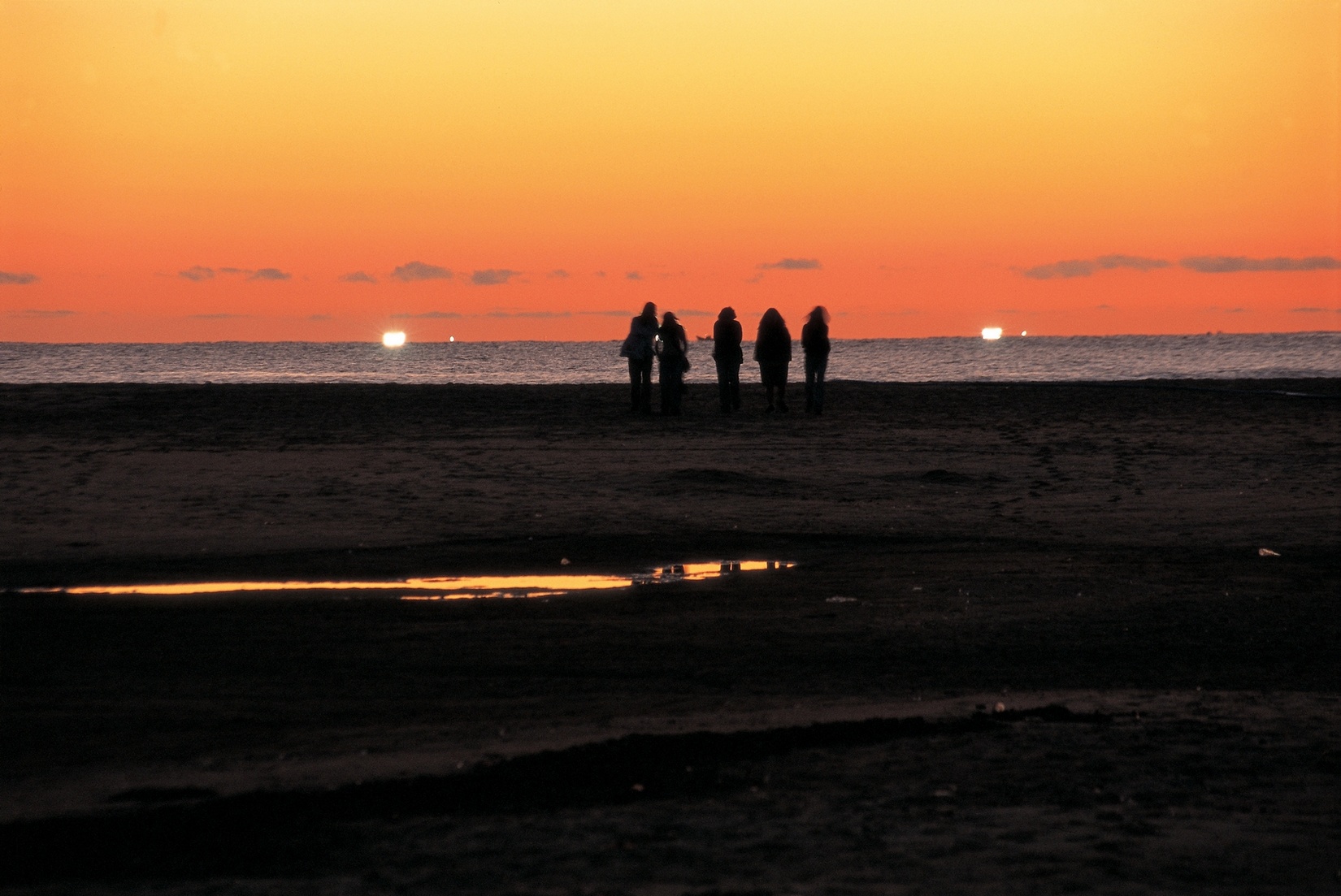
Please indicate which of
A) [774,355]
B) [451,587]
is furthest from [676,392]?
[451,587]

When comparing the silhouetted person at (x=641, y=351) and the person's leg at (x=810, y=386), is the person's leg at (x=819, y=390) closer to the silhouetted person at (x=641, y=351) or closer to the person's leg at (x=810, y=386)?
the person's leg at (x=810, y=386)

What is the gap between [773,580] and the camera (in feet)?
30.8

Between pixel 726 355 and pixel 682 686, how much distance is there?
1602 cm

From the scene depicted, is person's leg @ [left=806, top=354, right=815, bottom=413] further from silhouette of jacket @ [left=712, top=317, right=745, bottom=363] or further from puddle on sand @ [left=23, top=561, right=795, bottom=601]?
puddle on sand @ [left=23, top=561, right=795, bottom=601]

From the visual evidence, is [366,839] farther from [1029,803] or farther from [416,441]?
[416,441]

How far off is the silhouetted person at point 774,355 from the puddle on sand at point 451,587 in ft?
42.0

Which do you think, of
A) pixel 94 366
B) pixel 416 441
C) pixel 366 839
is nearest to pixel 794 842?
pixel 366 839

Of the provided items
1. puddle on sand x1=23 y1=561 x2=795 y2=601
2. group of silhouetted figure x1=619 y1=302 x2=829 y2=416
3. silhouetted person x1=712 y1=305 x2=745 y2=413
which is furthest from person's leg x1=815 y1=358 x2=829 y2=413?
puddle on sand x1=23 y1=561 x2=795 y2=601

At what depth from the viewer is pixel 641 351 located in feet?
69.4

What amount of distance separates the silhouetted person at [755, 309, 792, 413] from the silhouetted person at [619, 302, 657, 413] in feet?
6.16

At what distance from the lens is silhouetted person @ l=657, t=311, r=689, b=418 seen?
21328 millimetres

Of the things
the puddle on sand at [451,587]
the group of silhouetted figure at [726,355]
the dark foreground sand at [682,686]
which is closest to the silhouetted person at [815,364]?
the group of silhouetted figure at [726,355]

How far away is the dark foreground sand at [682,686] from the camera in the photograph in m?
4.28

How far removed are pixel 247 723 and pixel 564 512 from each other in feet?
22.8
